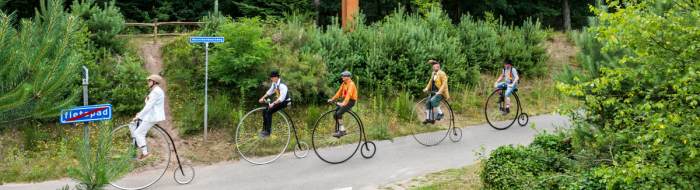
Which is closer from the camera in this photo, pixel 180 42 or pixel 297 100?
pixel 297 100

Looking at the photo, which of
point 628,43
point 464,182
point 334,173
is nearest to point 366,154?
point 334,173

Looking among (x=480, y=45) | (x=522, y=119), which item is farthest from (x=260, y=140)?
(x=480, y=45)

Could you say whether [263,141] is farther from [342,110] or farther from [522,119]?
[522,119]

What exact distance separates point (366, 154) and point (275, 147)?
2.04 metres

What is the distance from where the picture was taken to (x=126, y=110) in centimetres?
1185

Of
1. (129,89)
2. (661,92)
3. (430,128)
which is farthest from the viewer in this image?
(430,128)

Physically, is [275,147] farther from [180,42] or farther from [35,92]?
[35,92]

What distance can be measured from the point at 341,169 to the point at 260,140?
219cm

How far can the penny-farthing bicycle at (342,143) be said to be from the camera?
10421mm

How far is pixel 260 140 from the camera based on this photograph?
1094 centimetres

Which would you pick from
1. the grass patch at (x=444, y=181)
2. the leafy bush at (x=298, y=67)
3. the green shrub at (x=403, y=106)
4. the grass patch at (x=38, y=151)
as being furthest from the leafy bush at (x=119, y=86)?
the grass patch at (x=444, y=181)

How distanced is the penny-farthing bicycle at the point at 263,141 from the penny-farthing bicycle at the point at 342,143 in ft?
1.21

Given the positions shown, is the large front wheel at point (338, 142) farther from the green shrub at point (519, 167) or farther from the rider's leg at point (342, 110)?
the green shrub at point (519, 167)

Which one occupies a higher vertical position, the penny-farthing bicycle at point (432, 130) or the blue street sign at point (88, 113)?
the blue street sign at point (88, 113)
